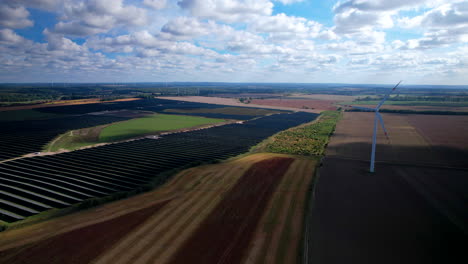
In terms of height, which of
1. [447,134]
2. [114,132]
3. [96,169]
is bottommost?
[96,169]

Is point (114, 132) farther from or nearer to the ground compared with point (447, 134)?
nearer to the ground

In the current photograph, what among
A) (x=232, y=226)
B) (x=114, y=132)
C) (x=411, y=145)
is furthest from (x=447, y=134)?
(x=114, y=132)

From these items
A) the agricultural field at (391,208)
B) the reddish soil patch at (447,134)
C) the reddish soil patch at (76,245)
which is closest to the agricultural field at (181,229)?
the reddish soil patch at (76,245)

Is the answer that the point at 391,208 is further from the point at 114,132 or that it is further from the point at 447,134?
the point at 114,132

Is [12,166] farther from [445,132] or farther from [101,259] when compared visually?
[445,132]

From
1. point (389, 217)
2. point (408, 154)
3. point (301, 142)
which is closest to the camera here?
point (389, 217)

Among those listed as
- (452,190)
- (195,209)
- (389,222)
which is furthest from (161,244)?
(452,190)

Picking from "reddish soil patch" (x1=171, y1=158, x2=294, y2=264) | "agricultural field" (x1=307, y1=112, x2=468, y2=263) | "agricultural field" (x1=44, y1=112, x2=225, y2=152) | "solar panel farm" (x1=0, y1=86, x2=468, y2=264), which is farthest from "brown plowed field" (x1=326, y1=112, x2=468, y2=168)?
"agricultural field" (x1=44, y1=112, x2=225, y2=152)
